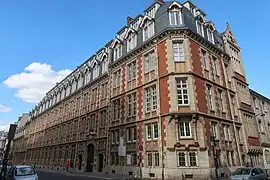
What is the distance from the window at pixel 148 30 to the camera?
25.5 metres

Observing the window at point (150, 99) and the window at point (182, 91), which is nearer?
the window at point (182, 91)

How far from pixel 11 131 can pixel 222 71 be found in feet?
80.9

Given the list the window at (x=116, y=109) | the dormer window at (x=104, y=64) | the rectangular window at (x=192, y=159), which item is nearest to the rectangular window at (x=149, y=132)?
the rectangular window at (x=192, y=159)

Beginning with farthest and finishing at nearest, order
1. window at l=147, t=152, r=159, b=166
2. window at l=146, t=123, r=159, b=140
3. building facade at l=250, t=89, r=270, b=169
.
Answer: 1. building facade at l=250, t=89, r=270, b=169
2. window at l=146, t=123, r=159, b=140
3. window at l=147, t=152, r=159, b=166

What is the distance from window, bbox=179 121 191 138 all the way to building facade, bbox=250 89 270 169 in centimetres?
1632

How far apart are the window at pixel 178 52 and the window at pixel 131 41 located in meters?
6.66

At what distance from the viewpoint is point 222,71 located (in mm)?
27484

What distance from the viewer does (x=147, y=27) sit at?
26453 millimetres

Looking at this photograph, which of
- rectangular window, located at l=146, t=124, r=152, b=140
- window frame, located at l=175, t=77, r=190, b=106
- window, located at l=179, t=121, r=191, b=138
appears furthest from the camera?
rectangular window, located at l=146, t=124, r=152, b=140

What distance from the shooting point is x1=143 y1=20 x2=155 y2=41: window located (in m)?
25.5

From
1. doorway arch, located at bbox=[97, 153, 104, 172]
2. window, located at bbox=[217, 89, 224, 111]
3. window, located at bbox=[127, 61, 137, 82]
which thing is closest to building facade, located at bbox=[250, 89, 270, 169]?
window, located at bbox=[217, 89, 224, 111]

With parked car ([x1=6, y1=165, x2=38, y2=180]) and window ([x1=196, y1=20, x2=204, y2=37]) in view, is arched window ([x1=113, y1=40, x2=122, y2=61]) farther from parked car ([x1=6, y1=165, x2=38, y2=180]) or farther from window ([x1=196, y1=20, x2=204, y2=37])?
parked car ([x1=6, y1=165, x2=38, y2=180])

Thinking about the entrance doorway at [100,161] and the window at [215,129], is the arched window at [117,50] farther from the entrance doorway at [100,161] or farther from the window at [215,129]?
the window at [215,129]

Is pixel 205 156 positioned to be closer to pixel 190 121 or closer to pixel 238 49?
pixel 190 121
